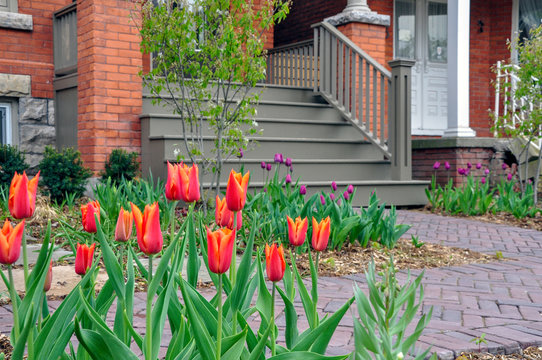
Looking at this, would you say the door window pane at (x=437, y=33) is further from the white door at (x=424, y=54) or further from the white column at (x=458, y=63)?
the white column at (x=458, y=63)

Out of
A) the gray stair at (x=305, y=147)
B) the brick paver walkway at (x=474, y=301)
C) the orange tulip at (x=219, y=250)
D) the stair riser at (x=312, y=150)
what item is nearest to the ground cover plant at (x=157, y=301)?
the orange tulip at (x=219, y=250)

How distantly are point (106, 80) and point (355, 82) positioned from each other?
325 centimetres

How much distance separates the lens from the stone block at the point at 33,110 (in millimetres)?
7598

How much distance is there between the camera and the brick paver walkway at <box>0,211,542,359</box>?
2.56 meters

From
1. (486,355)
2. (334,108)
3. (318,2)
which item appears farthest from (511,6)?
(486,355)

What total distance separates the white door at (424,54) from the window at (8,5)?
6589mm

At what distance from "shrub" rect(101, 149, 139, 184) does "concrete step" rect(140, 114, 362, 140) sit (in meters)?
0.43

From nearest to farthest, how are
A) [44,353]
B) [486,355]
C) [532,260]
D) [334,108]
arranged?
[44,353]
[486,355]
[532,260]
[334,108]

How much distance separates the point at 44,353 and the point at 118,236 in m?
0.32

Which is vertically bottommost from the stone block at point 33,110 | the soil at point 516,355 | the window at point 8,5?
the soil at point 516,355

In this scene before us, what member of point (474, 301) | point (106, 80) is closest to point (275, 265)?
point (474, 301)

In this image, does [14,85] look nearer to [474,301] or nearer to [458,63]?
[458,63]

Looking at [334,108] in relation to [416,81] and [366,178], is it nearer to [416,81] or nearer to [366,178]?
[366,178]

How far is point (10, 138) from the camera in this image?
7.58 m
